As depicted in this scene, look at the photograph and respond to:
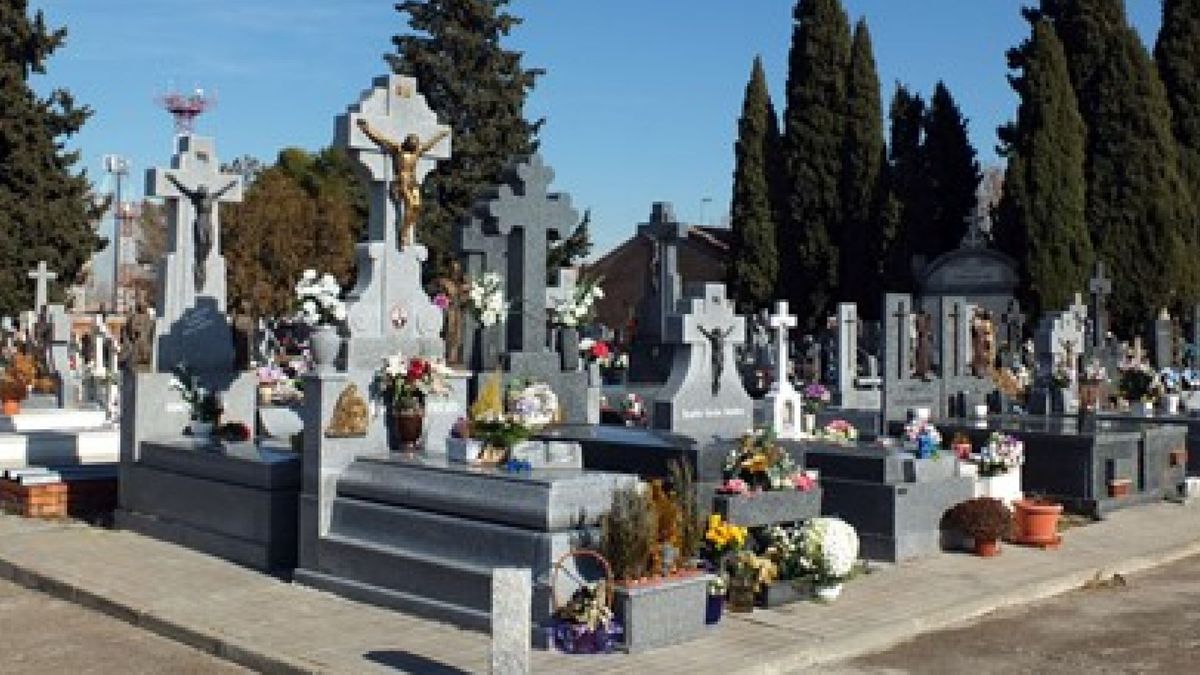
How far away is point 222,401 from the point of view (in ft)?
40.7

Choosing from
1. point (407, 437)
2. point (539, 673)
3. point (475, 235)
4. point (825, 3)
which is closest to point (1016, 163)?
point (825, 3)

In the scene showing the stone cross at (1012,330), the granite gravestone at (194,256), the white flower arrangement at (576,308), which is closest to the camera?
the granite gravestone at (194,256)

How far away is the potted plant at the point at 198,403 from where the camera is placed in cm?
1234

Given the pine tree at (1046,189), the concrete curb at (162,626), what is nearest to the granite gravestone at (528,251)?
the concrete curb at (162,626)

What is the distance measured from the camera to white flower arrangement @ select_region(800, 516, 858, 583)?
9000mm

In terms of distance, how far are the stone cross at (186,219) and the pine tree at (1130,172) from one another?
2792 centimetres

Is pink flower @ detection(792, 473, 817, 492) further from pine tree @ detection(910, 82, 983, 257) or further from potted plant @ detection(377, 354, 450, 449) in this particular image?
pine tree @ detection(910, 82, 983, 257)

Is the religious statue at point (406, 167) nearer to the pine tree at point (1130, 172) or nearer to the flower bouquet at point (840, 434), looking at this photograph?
the flower bouquet at point (840, 434)

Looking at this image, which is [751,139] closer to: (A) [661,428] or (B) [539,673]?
(A) [661,428]

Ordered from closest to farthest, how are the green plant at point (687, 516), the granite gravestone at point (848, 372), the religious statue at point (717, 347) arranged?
the green plant at point (687, 516) < the religious statue at point (717, 347) < the granite gravestone at point (848, 372)

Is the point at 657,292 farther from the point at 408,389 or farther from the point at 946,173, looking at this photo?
the point at 946,173

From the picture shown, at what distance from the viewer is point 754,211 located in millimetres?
41938

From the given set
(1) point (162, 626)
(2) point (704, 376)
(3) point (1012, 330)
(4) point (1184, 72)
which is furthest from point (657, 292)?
(4) point (1184, 72)

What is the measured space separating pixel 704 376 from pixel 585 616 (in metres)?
4.57
